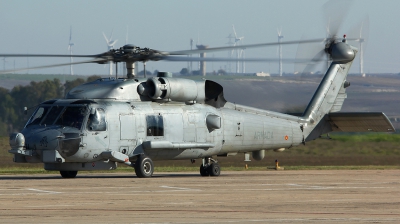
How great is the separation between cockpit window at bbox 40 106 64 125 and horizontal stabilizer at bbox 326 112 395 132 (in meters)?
11.7

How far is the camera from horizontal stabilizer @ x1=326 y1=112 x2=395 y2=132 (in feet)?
93.4

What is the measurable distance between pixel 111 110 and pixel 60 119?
151cm

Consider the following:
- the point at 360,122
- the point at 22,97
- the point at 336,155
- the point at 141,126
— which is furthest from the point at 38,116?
the point at 22,97

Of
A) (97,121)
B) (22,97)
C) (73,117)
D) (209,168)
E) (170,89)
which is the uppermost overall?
(22,97)

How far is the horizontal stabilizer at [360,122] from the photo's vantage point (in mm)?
28469

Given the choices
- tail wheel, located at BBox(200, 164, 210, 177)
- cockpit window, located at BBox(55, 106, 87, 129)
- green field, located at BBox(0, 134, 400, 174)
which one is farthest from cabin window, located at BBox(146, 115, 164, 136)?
green field, located at BBox(0, 134, 400, 174)

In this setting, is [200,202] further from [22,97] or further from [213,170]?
[22,97]

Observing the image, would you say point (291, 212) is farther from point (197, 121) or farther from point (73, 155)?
point (197, 121)

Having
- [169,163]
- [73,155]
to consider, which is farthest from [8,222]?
[169,163]

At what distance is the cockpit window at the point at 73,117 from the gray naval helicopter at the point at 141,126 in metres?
0.03

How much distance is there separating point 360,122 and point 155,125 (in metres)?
8.89

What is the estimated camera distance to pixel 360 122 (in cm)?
2888

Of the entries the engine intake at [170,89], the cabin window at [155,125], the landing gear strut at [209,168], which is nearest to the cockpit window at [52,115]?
the engine intake at [170,89]

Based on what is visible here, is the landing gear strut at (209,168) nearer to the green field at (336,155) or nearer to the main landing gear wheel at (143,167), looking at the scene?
the main landing gear wheel at (143,167)
